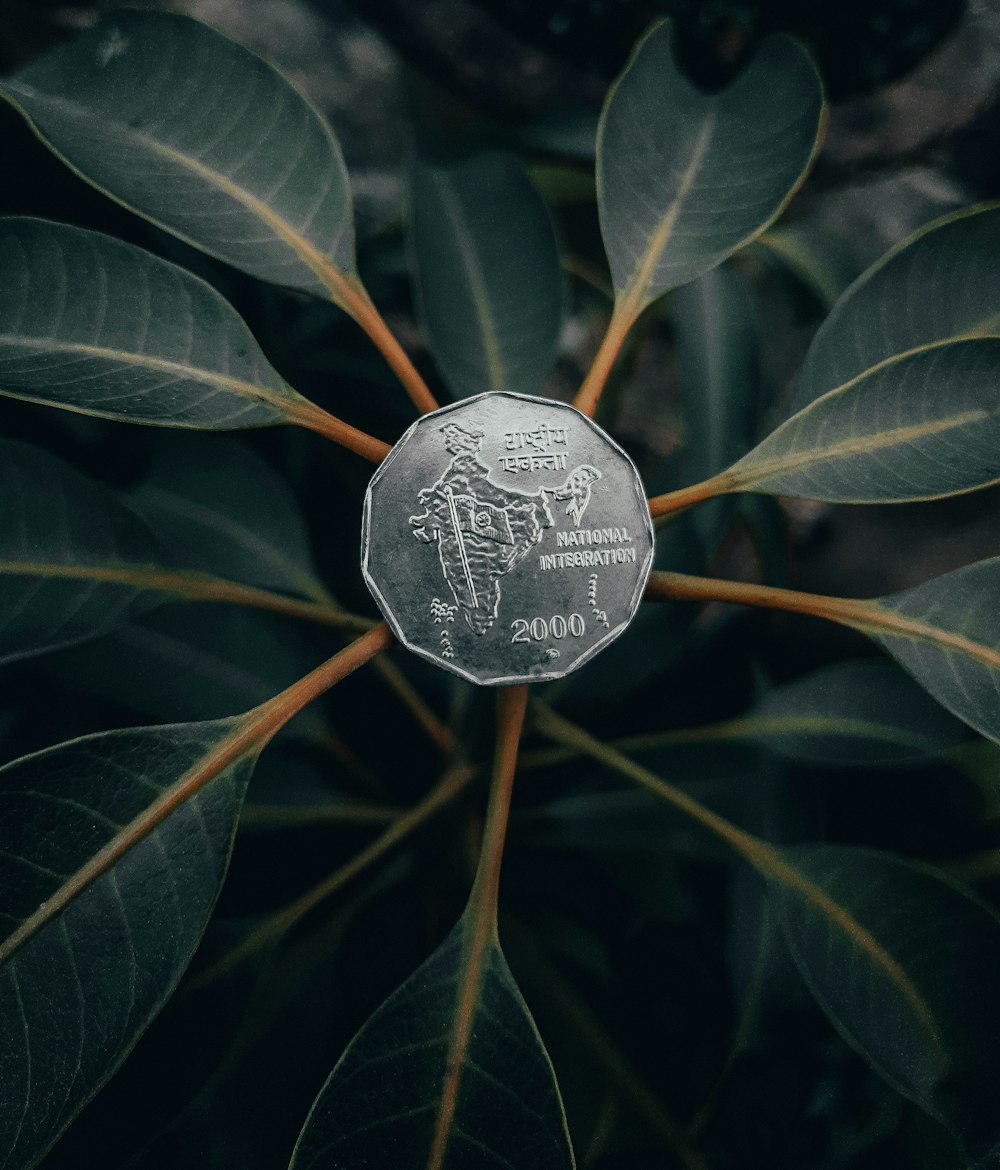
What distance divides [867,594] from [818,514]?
0.42 feet

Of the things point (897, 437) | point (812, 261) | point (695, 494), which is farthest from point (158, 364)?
point (812, 261)

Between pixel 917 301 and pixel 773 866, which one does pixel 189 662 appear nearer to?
pixel 773 866

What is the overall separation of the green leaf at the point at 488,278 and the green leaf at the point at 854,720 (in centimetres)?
37

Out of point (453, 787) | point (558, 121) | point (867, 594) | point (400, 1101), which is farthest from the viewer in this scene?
point (867, 594)

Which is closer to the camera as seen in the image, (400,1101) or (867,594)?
(400,1101)

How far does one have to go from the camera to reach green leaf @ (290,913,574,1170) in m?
0.51

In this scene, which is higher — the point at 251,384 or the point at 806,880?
the point at 251,384

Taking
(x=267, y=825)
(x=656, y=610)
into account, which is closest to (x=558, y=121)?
(x=656, y=610)

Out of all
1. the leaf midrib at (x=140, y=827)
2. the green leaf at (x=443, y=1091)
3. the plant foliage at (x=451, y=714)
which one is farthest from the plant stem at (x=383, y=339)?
the green leaf at (x=443, y=1091)

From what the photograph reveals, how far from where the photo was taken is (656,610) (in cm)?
80

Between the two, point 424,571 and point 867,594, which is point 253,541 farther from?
point 867,594

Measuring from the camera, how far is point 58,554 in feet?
1.88

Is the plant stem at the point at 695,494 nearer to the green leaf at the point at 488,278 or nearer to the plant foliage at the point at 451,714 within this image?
the plant foliage at the point at 451,714

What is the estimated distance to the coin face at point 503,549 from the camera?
521 millimetres
